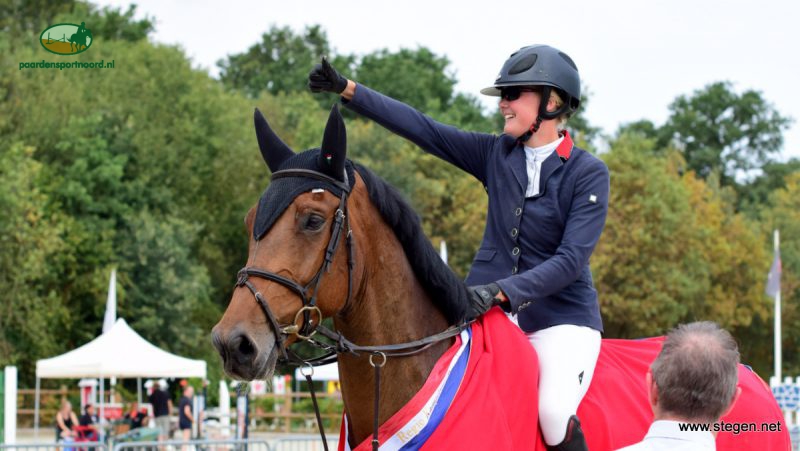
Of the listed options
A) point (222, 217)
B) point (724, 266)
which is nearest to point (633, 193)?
point (724, 266)

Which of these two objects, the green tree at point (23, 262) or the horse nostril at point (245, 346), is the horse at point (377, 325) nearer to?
the horse nostril at point (245, 346)

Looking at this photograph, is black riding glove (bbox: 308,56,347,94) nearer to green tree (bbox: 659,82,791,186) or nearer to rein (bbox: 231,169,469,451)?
rein (bbox: 231,169,469,451)

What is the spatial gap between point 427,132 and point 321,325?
139 centimetres

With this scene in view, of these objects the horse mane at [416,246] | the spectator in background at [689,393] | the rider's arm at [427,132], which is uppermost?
the rider's arm at [427,132]

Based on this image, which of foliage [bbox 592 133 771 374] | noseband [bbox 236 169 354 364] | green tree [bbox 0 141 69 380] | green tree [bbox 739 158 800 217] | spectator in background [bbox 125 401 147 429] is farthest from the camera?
green tree [bbox 739 158 800 217]

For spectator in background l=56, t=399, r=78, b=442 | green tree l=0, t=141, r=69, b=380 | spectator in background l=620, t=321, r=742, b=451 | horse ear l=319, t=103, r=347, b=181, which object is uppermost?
green tree l=0, t=141, r=69, b=380

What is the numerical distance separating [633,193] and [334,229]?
39.9m

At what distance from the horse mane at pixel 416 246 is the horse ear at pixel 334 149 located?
264mm

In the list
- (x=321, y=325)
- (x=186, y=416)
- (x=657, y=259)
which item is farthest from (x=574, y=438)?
(x=657, y=259)

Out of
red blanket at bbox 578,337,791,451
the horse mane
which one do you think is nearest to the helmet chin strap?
the horse mane

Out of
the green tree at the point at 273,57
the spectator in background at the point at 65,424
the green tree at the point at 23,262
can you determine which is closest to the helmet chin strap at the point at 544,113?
the spectator in background at the point at 65,424

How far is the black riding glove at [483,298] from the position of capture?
178 inches

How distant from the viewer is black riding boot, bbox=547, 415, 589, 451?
441 cm

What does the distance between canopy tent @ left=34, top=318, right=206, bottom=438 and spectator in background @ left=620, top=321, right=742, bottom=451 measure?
57.6ft
